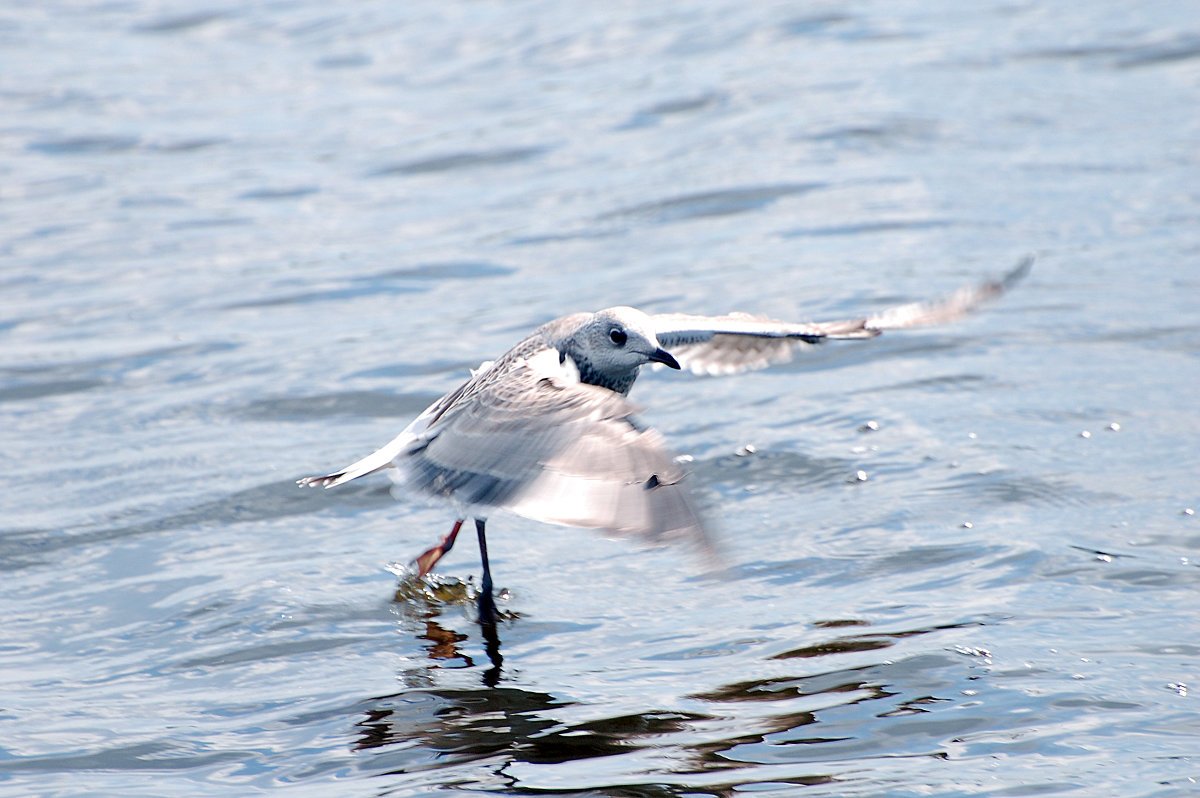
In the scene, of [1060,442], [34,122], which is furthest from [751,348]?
[34,122]

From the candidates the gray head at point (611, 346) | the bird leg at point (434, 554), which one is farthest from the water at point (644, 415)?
the gray head at point (611, 346)

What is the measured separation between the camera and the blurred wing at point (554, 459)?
4406mm

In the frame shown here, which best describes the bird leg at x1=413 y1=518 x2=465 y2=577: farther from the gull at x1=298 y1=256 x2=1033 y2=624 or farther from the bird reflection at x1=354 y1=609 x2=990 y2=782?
the bird reflection at x1=354 y1=609 x2=990 y2=782

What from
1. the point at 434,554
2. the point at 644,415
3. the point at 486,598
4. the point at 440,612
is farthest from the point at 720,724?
the point at 644,415

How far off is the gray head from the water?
856 millimetres

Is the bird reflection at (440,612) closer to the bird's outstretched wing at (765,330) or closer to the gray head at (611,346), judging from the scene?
the gray head at (611,346)

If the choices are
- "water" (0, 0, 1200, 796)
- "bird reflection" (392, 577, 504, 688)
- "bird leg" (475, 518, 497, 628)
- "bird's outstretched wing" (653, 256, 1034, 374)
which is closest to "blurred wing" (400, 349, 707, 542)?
"water" (0, 0, 1200, 796)

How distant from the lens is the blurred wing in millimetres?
4406

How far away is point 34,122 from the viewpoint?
1486cm

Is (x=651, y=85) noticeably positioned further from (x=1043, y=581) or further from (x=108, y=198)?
(x=1043, y=581)

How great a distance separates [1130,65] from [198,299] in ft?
30.2

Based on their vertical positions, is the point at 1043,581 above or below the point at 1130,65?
below

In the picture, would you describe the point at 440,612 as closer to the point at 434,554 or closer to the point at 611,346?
the point at 434,554

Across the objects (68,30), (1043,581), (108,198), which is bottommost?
(1043,581)
